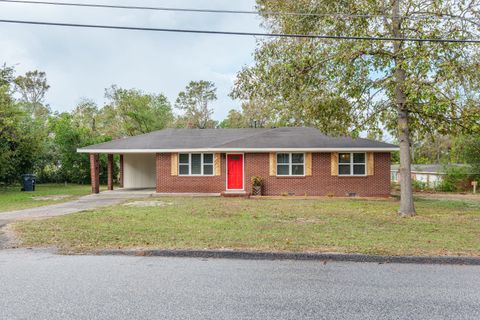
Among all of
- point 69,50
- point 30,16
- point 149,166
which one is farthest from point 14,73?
point 30,16

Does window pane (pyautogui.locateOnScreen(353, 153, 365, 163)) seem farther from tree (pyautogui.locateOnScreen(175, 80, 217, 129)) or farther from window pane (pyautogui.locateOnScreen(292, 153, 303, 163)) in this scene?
tree (pyautogui.locateOnScreen(175, 80, 217, 129))

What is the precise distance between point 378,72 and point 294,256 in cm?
779

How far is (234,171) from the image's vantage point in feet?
61.7

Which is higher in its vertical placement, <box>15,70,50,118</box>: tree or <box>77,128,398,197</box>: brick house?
<box>15,70,50,118</box>: tree

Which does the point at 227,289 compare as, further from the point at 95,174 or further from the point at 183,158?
the point at 95,174

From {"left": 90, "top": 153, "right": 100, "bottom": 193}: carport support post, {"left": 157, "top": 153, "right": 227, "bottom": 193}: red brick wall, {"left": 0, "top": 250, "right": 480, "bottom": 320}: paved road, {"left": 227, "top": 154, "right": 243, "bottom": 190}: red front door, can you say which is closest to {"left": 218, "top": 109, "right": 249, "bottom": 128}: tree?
{"left": 227, "top": 154, "right": 243, "bottom": 190}: red front door

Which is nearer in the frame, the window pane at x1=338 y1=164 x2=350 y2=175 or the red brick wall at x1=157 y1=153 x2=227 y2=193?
the window pane at x1=338 y1=164 x2=350 y2=175

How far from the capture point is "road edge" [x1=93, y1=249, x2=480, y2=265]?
5.93 metres

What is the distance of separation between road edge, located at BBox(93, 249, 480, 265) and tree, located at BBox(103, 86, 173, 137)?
3206 cm

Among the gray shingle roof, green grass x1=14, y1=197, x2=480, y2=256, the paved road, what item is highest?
the gray shingle roof

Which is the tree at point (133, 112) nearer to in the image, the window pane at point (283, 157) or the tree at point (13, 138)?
the tree at point (13, 138)

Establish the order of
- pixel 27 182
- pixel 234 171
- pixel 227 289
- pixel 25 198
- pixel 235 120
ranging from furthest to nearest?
1. pixel 235 120
2. pixel 27 182
3. pixel 234 171
4. pixel 25 198
5. pixel 227 289

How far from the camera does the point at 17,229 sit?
860cm

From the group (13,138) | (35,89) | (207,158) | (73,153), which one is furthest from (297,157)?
(35,89)
